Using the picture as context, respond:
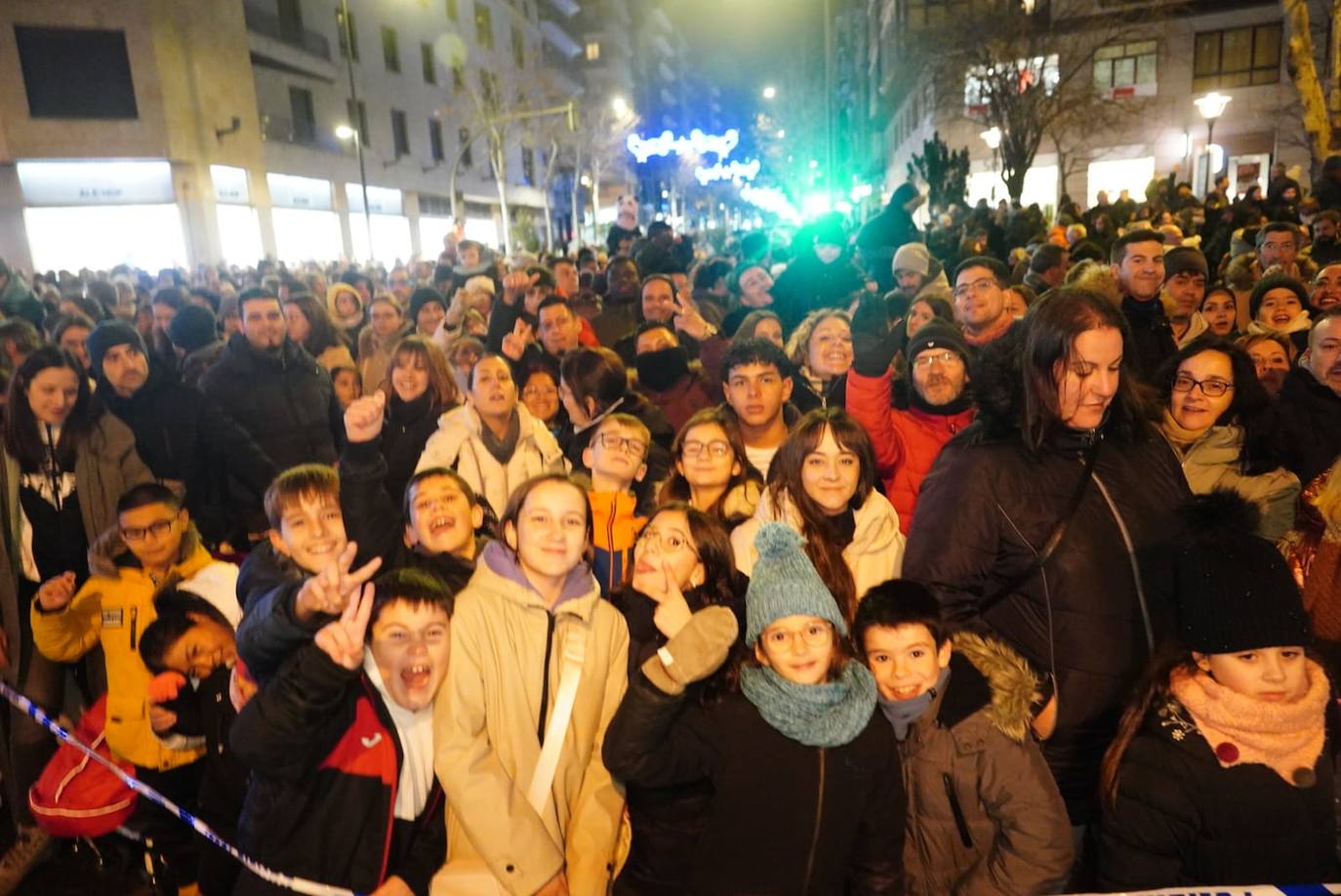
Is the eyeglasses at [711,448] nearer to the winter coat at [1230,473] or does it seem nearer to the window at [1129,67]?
the winter coat at [1230,473]

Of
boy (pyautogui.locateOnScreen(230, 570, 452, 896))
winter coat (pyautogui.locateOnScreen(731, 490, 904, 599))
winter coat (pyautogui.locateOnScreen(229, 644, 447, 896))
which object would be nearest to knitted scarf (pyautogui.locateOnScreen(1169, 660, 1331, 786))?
winter coat (pyautogui.locateOnScreen(731, 490, 904, 599))

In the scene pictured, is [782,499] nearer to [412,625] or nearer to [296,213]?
[412,625]

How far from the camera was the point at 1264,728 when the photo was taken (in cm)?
216

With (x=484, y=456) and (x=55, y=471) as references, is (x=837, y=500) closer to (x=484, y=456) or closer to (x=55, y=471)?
(x=484, y=456)

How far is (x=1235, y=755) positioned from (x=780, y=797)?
1175mm

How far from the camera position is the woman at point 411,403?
192 inches

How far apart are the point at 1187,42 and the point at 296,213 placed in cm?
3439

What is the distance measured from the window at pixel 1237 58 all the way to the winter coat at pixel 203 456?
3966 centimetres

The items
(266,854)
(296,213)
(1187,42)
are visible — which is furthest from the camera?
(1187,42)

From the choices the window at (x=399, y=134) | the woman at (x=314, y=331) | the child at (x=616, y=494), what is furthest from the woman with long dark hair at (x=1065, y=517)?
the window at (x=399, y=134)

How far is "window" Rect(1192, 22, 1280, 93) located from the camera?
106ft

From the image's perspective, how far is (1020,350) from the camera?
2.52 metres

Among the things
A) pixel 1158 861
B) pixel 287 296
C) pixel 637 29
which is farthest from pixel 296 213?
pixel 637 29

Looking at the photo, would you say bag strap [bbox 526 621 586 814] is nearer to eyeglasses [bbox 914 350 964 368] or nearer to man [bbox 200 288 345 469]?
eyeglasses [bbox 914 350 964 368]
